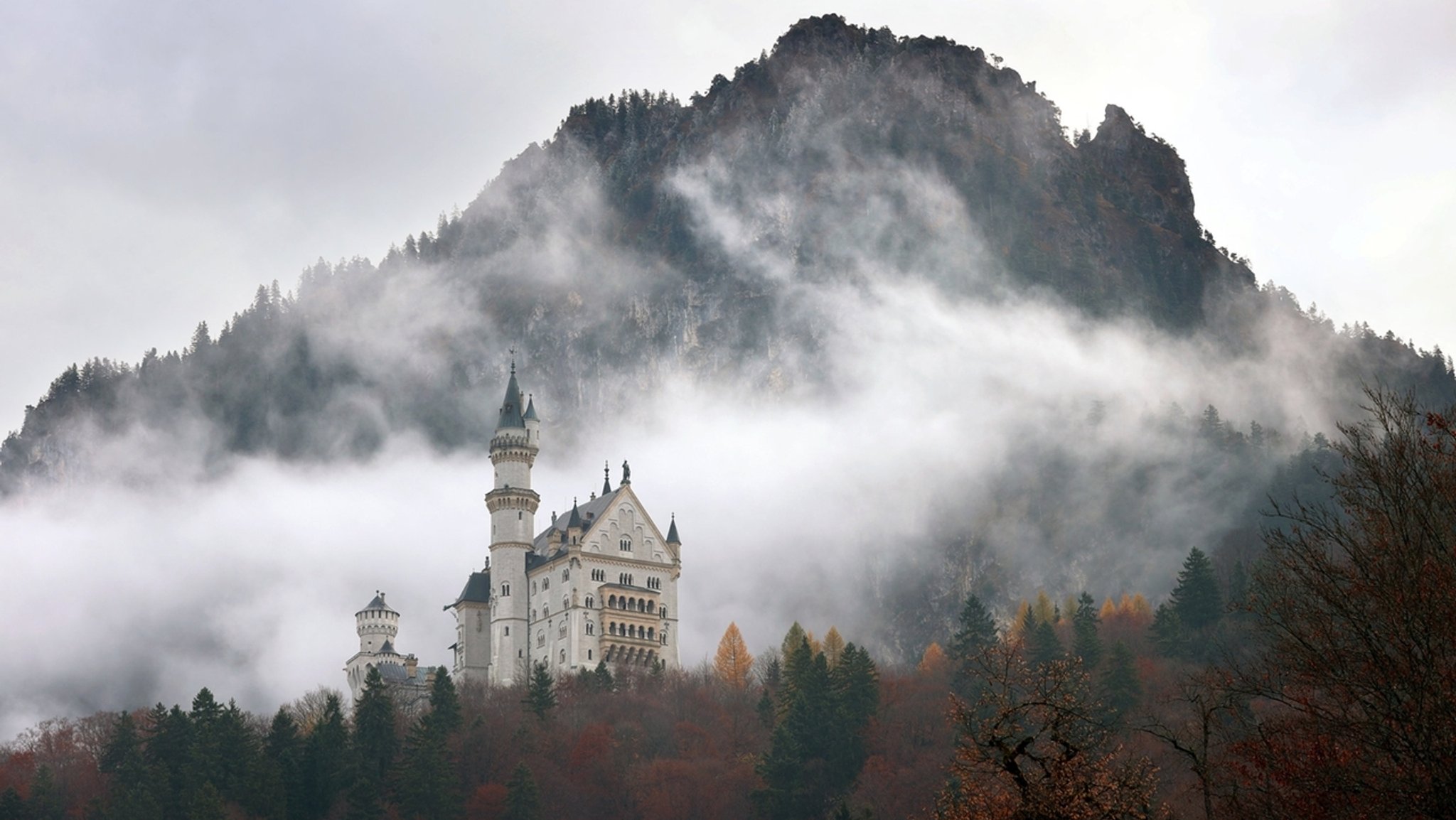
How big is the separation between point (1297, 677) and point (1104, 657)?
62.6 metres

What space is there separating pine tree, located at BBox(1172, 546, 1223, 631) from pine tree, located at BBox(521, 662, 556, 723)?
3684 centimetres

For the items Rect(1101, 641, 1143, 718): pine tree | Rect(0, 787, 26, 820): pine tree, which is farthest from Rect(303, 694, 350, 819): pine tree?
Rect(1101, 641, 1143, 718): pine tree

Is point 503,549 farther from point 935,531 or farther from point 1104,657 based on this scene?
point 935,531

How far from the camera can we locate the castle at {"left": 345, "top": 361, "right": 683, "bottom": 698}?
12275 centimetres

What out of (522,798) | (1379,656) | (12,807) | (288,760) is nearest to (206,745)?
(288,760)

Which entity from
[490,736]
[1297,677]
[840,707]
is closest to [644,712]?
[490,736]

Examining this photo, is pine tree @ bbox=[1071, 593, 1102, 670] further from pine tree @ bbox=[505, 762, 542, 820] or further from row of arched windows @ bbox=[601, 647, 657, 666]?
row of arched windows @ bbox=[601, 647, 657, 666]

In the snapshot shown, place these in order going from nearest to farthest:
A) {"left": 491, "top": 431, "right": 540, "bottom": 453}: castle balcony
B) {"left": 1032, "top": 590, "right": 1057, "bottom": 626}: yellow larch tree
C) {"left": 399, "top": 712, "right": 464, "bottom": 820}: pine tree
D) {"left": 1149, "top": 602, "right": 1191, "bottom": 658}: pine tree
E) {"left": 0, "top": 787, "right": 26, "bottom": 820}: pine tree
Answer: {"left": 0, "top": 787, "right": 26, "bottom": 820}: pine tree, {"left": 399, "top": 712, "right": 464, "bottom": 820}: pine tree, {"left": 1149, "top": 602, "right": 1191, "bottom": 658}: pine tree, {"left": 1032, "top": 590, "right": 1057, "bottom": 626}: yellow larch tree, {"left": 491, "top": 431, "right": 540, "bottom": 453}: castle balcony

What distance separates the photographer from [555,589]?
410 ft

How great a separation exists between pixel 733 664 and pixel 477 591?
2051 cm

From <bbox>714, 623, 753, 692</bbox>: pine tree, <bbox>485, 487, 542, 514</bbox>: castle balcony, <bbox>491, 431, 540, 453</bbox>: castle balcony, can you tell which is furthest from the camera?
<bbox>491, 431, 540, 453</bbox>: castle balcony

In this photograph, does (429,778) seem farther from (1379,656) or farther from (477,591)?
(1379,656)

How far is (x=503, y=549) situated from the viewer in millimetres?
129250

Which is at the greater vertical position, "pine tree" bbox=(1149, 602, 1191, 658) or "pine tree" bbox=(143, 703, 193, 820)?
"pine tree" bbox=(1149, 602, 1191, 658)
